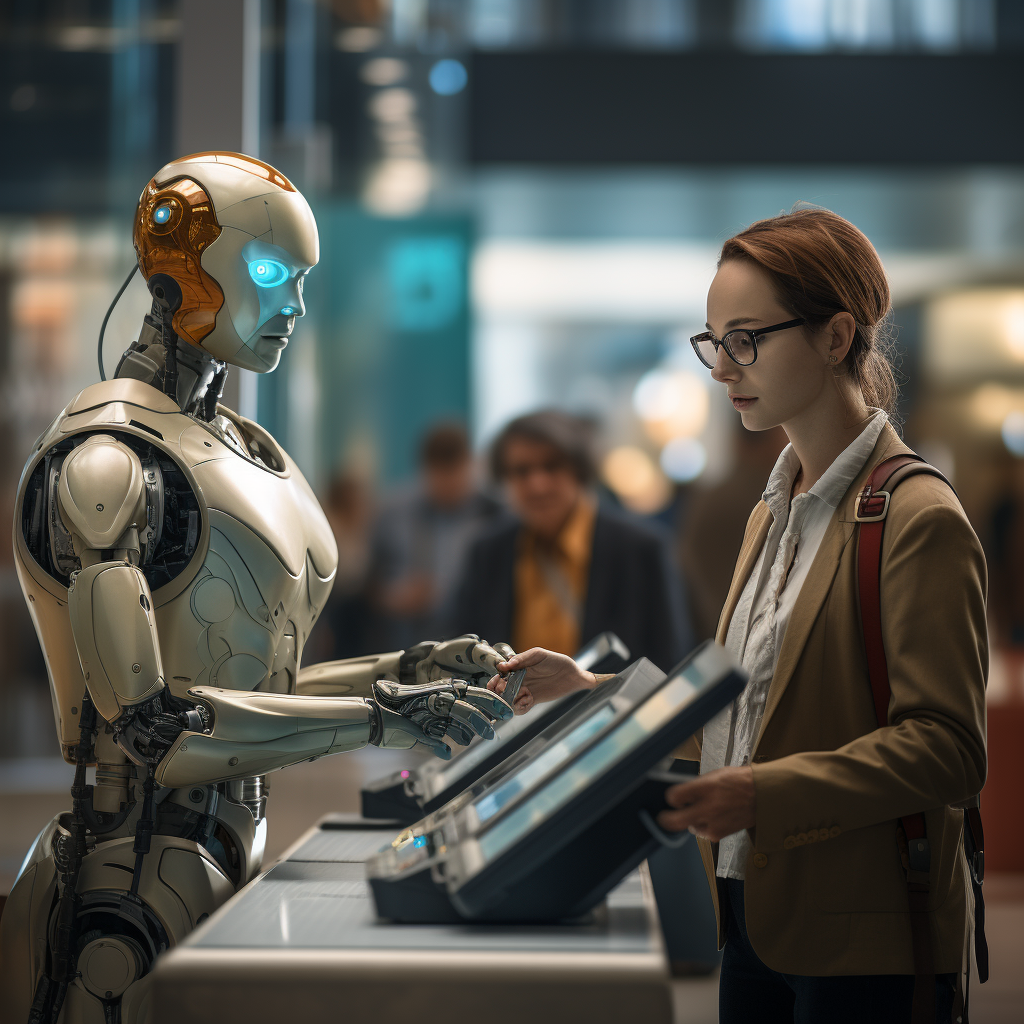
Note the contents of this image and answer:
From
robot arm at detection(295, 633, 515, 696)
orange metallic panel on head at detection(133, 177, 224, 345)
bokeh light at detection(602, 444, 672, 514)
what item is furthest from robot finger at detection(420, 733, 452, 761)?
bokeh light at detection(602, 444, 672, 514)

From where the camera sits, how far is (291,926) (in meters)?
1.31

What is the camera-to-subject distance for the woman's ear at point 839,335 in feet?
5.19

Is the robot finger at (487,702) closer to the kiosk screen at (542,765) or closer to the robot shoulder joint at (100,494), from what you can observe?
the kiosk screen at (542,765)

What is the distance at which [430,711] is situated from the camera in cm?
157

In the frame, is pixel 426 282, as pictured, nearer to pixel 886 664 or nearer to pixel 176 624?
pixel 176 624

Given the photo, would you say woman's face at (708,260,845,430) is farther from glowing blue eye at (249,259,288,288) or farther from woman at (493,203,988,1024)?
glowing blue eye at (249,259,288,288)

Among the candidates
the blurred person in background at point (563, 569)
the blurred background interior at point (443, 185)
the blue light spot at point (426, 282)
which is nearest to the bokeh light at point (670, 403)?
the blurred background interior at point (443, 185)

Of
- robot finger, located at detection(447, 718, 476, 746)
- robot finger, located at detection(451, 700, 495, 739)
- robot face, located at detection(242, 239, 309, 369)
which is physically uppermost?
robot face, located at detection(242, 239, 309, 369)

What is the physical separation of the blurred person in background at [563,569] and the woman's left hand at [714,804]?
2250mm

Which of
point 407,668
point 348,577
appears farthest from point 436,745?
point 348,577

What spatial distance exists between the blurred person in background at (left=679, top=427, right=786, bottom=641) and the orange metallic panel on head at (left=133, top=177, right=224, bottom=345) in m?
2.86

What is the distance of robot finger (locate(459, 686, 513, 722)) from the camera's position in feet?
Answer: 5.15

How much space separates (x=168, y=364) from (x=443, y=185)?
16.2 feet

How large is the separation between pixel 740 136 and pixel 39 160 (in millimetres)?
3644
